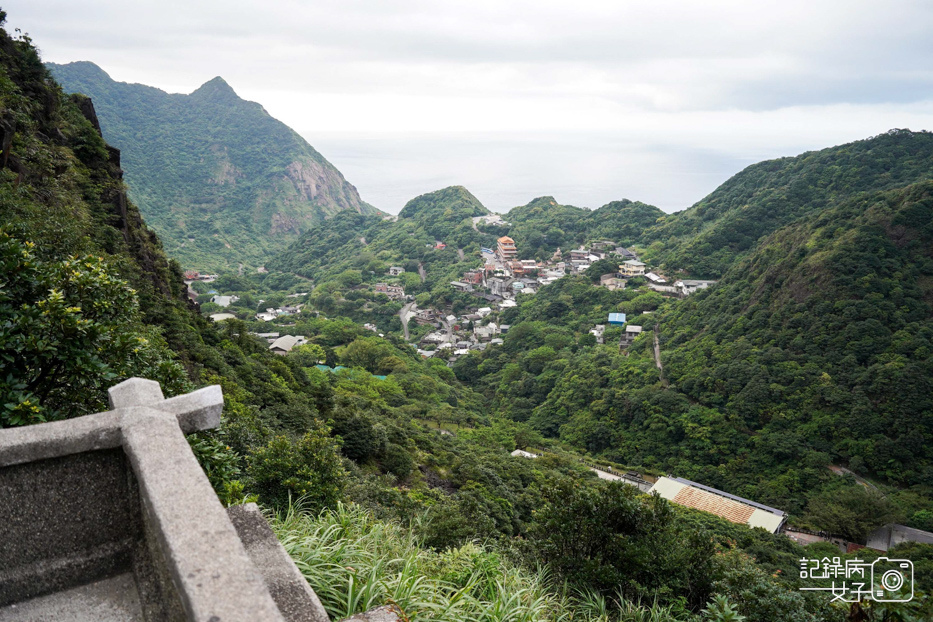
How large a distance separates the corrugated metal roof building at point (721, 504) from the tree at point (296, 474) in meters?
17.2

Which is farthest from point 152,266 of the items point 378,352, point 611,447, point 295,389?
point 611,447

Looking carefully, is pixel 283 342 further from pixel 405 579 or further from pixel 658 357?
pixel 405 579

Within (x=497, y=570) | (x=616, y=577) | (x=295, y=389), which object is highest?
(x=497, y=570)

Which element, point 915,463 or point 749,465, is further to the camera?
point 749,465

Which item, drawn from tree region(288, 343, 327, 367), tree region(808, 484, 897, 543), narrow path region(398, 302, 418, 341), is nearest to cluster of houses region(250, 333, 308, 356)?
tree region(288, 343, 327, 367)

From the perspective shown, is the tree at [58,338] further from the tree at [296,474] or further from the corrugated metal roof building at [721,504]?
the corrugated metal roof building at [721,504]

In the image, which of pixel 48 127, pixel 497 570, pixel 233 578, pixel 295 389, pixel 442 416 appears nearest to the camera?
pixel 233 578

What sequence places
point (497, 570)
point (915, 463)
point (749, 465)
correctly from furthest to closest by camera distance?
point (749, 465) → point (915, 463) → point (497, 570)

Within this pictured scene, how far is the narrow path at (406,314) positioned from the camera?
5653 centimetres

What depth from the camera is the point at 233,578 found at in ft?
5.08

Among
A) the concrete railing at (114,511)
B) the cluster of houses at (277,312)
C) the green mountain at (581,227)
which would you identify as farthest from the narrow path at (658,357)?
the cluster of houses at (277,312)

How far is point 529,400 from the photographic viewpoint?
39.0 meters

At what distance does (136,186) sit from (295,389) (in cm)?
8782

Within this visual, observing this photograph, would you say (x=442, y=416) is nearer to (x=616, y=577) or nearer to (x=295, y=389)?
(x=295, y=389)
